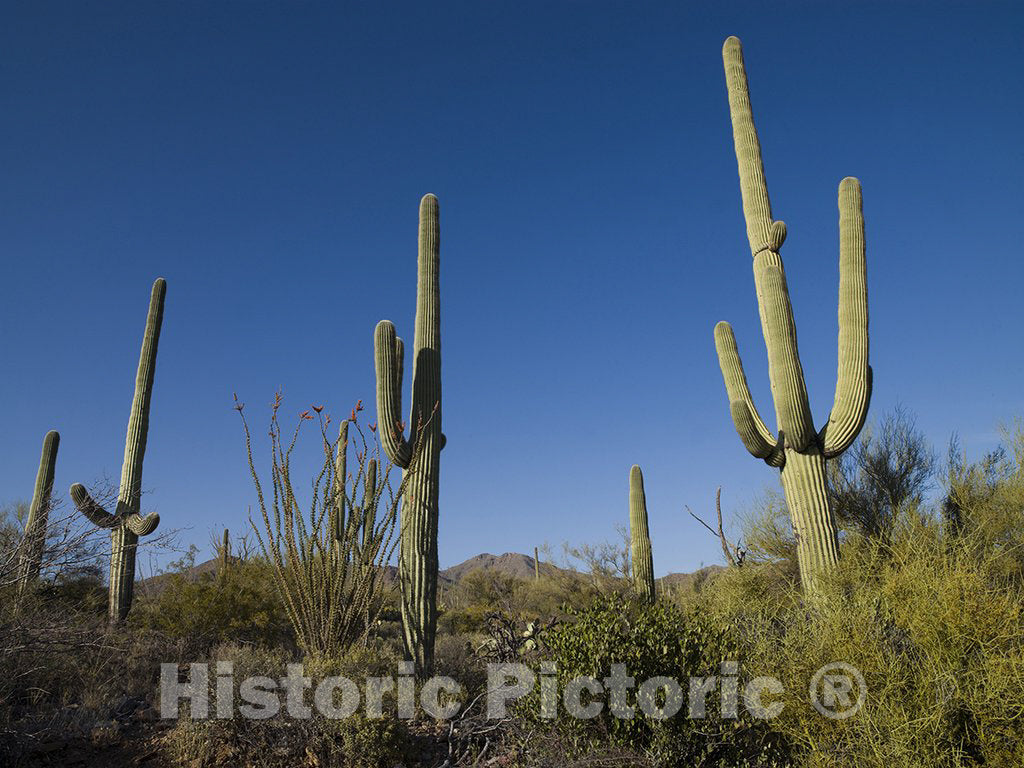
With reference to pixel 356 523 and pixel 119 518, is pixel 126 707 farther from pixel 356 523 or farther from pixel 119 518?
pixel 119 518

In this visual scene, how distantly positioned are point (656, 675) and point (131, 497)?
1002 cm

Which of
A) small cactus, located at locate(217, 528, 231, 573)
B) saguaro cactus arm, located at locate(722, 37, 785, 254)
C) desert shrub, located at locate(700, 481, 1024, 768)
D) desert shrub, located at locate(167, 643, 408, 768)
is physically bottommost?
desert shrub, located at locate(167, 643, 408, 768)

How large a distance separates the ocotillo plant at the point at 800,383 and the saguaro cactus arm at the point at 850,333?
12 millimetres

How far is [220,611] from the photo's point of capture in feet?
33.4

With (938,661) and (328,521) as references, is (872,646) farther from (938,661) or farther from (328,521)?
(328,521)

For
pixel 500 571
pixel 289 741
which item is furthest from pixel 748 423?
pixel 500 571

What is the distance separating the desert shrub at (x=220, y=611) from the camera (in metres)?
9.84

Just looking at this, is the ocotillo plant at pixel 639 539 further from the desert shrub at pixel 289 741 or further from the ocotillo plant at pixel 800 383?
the desert shrub at pixel 289 741

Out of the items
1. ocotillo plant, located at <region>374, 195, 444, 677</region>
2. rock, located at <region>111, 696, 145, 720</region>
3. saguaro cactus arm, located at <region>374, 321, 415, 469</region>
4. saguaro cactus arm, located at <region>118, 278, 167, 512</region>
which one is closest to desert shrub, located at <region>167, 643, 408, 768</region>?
rock, located at <region>111, 696, 145, 720</region>

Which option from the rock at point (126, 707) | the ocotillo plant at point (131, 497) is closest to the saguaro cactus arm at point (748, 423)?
the rock at point (126, 707)

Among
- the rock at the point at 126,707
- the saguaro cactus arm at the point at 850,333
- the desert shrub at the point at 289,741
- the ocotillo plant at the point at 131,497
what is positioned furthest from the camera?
the ocotillo plant at the point at 131,497

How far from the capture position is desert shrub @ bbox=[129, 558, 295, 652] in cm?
984

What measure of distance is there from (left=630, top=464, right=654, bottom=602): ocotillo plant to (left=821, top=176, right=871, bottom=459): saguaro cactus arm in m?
4.82

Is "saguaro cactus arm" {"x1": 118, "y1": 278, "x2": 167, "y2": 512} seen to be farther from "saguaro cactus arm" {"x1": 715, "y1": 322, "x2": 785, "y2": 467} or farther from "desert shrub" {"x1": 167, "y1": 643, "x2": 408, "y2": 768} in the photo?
"saguaro cactus arm" {"x1": 715, "y1": 322, "x2": 785, "y2": 467}
